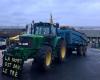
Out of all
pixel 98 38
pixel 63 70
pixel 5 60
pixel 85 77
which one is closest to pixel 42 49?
pixel 63 70

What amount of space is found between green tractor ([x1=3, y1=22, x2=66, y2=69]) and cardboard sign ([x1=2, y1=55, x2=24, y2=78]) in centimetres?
306

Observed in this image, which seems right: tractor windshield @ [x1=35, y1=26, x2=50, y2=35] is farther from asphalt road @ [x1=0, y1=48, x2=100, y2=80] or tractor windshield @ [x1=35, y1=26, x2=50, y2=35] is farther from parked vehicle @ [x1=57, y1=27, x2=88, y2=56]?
parked vehicle @ [x1=57, y1=27, x2=88, y2=56]

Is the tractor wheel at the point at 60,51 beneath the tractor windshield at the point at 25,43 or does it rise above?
beneath

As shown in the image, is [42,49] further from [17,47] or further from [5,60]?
[5,60]

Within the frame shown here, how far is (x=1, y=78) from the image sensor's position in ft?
47.3

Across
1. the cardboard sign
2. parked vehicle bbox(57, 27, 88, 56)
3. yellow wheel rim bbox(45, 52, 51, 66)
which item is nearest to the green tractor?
yellow wheel rim bbox(45, 52, 51, 66)

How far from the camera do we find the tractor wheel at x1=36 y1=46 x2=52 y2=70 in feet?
54.4

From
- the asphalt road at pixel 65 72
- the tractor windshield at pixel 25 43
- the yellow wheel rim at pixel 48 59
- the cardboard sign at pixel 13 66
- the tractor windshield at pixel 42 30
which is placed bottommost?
the asphalt road at pixel 65 72

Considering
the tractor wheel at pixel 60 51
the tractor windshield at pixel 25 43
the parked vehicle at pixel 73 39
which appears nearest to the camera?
the tractor windshield at pixel 25 43

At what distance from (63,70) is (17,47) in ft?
9.53

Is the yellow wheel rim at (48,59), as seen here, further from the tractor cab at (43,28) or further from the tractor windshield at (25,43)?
the tractor cab at (43,28)

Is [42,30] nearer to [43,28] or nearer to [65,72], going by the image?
[43,28]

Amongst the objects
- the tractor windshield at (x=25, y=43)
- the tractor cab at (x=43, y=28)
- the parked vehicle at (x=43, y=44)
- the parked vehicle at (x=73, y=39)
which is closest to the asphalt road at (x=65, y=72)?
the parked vehicle at (x=43, y=44)

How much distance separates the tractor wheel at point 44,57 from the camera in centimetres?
1659
